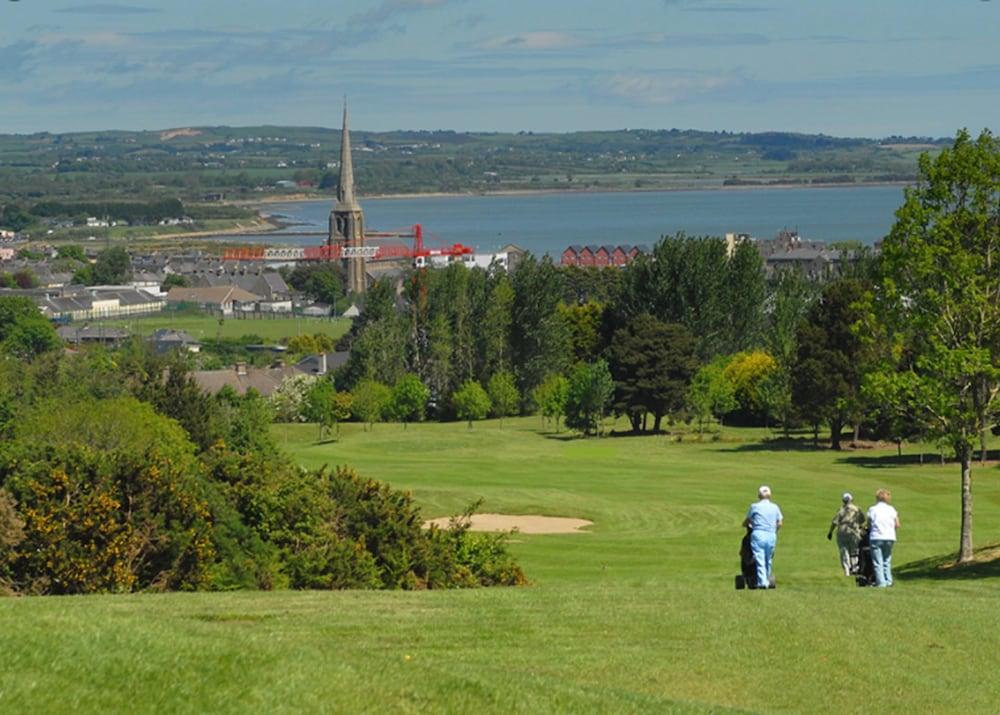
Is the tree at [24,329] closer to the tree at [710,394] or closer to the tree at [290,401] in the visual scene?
the tree at [290,401]

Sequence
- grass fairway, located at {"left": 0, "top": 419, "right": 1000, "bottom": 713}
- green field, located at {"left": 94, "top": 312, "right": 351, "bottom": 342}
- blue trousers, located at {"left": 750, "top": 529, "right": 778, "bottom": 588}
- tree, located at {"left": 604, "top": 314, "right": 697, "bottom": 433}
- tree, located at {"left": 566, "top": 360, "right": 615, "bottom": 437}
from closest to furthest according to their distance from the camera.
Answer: grass fairway, located at {"left": 0, "top": 419, "right": 1000, "bottom": 713} → blue trousers, located at {"left": 750, "top": 529, "right": 778, "bottom": 588} → tree, located at {"left": 566, "top": 360, "right": 615, "bottom": 437} → tree, located at {"left": 604, "top": 314, "right": 697, "bottom": 433} → green field, located at {"left": 94, "top": 312, "right": 351, "bottom": 342}

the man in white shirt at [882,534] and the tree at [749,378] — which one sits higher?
the man in white shirt at [882,534]

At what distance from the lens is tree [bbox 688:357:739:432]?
7400 centimetres

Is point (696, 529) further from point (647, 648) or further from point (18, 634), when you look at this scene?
point (18, 634)

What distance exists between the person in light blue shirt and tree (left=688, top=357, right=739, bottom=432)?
52.9m

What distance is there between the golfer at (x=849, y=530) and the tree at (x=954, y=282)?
4.80 meters

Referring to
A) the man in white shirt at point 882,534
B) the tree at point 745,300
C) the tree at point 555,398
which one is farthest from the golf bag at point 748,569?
the tree at point 745,300

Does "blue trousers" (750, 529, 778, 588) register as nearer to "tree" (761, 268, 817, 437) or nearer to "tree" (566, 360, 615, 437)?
"tree" (761, 268, 817, 437)

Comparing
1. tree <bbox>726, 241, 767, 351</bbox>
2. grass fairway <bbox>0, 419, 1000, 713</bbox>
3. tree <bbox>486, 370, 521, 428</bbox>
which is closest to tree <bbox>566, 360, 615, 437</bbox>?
tree <bbox>486, 370, 521, 428</bbox>

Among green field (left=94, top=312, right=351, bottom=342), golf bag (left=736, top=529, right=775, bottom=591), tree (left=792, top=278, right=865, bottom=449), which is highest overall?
golf bag (left=736, top=529, right=775, bottom=591)

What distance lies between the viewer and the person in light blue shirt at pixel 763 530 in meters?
20.6

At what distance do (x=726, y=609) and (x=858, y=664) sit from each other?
251cm

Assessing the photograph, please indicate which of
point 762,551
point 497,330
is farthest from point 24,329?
point 762,551

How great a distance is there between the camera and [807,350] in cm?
6550
